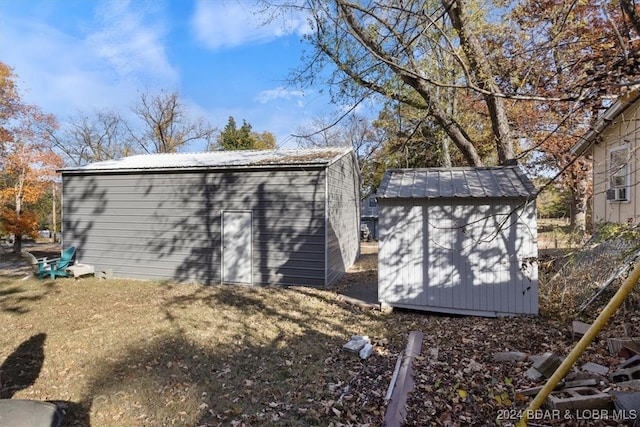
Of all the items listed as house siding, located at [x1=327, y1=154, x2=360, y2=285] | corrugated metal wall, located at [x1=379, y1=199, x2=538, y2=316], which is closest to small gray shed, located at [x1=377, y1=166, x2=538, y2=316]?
corrugated metal wall, located at [x1=379, y1=199, x2=538, y2=316]

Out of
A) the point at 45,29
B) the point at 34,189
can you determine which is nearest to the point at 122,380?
the point at 45,29

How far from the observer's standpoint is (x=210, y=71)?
12.5 metres

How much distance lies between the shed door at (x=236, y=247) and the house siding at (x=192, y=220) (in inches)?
6.2

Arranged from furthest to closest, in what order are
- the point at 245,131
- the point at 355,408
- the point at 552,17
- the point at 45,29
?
the point at 245,131 → the point at 45,29 → the point at 552,17 → the point at 355,408

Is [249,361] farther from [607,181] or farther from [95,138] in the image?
[95,138]

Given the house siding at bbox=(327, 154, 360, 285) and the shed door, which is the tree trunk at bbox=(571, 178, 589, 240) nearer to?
the house siding at bbox=(327, 154, 360, 285)

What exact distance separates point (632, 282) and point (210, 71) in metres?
13.4

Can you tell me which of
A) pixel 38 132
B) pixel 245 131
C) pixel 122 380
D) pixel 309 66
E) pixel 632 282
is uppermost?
pixel 245 131

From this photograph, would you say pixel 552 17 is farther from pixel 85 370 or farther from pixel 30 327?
pixel 30 327

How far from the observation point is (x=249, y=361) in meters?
4.48

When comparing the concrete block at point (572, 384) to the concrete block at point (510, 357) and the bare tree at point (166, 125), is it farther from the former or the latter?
the bare tree at point (166, 125)

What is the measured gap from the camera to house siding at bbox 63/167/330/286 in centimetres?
873

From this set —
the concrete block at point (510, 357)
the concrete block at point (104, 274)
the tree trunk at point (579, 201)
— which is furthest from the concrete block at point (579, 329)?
the tree trunk at point (579, 201)

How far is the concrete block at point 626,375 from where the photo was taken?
9.23 ft
